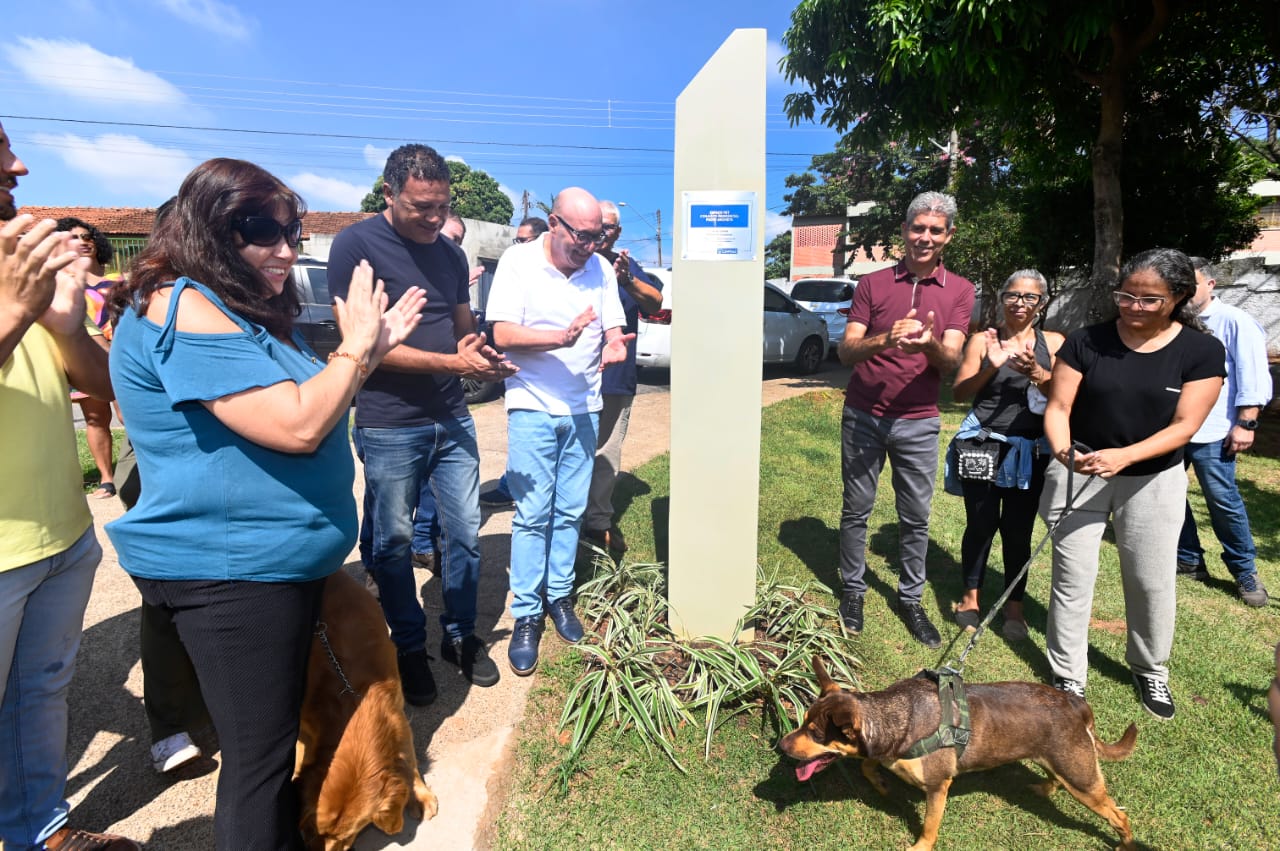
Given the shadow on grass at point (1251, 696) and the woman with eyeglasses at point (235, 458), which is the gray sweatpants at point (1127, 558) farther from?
the woman with eyeglasses at point (235, 458)

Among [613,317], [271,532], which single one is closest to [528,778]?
[271,532]

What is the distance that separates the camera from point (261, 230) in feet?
5.48

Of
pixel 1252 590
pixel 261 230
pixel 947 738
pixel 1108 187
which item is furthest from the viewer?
pixel 1108 187

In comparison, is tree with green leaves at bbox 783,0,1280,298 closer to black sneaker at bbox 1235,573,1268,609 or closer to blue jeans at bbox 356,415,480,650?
black sneaker at bbox 1235,573,1268,609

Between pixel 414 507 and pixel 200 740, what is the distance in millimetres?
1167

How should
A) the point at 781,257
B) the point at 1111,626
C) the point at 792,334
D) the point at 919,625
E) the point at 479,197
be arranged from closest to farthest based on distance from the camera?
the point at 919,625 → the point at 1111,626 → the point at 792,334 → the point at 781,257 → the point at 479,197

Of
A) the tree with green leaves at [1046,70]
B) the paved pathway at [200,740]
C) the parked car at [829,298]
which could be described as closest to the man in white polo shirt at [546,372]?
the paved pathway at [200,740]

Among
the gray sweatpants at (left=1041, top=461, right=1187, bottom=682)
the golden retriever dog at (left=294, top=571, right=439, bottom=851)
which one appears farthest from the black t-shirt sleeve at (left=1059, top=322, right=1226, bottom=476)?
the golden retriever dog at (left=294, top=571, right=439, bottom=851)

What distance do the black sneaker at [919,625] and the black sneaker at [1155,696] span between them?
0.85 m

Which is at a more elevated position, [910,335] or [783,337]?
[910,335]

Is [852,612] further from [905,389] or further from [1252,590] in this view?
[1252,590]

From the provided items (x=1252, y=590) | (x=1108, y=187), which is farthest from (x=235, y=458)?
(x=1108, y=187)

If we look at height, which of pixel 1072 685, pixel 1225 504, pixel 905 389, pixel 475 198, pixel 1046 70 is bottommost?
pixel 1072 685

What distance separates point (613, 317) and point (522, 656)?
1729 millimetres
